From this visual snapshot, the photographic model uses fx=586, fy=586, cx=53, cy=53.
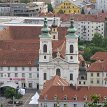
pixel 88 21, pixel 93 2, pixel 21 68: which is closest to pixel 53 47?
pixel 21 68

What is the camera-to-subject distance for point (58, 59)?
71.6m

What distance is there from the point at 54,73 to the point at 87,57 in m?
14.5

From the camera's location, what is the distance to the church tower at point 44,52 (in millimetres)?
70812

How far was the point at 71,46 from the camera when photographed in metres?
70.3

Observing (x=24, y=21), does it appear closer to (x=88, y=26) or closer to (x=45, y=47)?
(x=88, y=26)

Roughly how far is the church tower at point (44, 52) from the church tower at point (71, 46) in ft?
7.23

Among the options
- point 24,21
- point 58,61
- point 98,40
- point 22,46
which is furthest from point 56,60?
point 24,21

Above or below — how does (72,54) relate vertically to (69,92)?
above

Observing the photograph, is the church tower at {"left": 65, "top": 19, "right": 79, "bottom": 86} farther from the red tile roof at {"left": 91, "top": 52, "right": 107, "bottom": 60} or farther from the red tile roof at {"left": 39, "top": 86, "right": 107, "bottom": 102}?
the red tile roof at {"left": 39, "top": 86, "right": 107, "bottom": 102}

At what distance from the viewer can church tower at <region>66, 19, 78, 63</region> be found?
70.0 m

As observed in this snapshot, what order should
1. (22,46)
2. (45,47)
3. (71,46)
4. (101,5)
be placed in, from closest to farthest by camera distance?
(71,46)
(45,47)
(22,46)
(101,5)

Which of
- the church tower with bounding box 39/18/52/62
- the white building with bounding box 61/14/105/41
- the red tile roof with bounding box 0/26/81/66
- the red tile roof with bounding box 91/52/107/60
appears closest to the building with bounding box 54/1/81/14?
A: the white building with bounding box 61/14/105/41

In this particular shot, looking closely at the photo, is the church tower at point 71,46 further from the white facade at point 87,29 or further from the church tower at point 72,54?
the white facade at point 87,29

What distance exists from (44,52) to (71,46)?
350 cm
